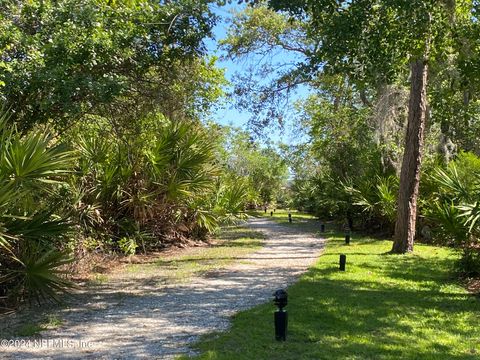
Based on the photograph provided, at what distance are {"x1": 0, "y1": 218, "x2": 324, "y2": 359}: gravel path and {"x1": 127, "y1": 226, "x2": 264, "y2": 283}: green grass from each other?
1.48ft

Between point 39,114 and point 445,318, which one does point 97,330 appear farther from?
Result: point 445,318

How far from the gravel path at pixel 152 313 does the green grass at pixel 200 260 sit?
0.45 metres

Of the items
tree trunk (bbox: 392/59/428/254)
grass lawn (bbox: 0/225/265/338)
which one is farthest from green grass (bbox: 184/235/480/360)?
tree trunk (bbox: 392/59/428/254)

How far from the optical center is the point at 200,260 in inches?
492

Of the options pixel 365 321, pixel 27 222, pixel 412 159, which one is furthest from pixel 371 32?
pixel 412 159

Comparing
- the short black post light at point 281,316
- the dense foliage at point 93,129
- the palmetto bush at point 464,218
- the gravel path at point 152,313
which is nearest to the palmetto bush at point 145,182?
the dense foliage at point 93,129

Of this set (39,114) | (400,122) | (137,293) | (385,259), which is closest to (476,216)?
(385,259)

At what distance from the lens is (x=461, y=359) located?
505 cm

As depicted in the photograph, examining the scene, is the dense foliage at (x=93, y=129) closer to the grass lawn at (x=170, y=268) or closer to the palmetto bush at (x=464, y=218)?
the grass lawn at (x=170, y=268)

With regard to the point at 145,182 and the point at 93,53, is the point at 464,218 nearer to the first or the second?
the point at 93,53

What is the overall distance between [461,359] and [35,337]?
473cm

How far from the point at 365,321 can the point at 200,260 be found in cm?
660

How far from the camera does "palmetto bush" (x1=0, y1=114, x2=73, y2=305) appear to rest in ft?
19.7

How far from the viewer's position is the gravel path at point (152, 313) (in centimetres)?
524
